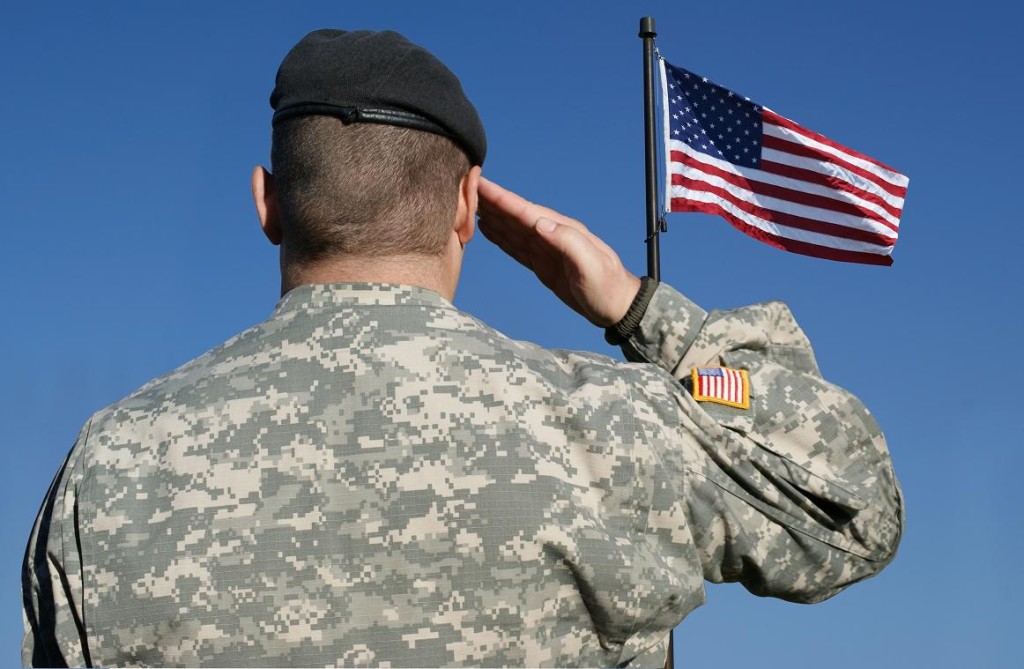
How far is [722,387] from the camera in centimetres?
373

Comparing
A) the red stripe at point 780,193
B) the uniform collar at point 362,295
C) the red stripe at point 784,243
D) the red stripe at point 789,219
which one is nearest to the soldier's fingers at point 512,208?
the uniform collar at point 362,295

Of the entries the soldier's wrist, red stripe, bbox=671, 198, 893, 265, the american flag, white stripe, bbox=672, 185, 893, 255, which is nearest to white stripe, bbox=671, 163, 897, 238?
the american flag

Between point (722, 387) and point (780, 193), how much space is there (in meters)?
8.12

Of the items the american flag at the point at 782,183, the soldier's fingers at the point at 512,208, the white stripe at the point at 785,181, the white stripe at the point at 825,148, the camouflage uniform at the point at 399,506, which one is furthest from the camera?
the white stripe at the point at 825,148

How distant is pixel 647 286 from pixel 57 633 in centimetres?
216

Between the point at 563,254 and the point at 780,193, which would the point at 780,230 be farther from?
the point at 563,254

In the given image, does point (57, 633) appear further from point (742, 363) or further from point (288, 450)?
point (742, 363)

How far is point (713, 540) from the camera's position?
355 centimetres

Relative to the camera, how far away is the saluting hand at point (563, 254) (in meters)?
4.10

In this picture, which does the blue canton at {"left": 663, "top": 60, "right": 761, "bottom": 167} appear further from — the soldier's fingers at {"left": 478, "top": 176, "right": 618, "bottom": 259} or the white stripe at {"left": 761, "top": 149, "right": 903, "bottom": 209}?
the soldier's fingers at {"left": 478, "top": 176, "right": 618, "bottom": 259}

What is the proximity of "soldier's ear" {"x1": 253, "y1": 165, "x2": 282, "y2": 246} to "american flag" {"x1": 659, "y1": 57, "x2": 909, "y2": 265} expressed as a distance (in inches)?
303

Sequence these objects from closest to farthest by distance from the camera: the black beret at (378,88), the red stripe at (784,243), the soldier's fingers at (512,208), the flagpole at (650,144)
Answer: the black beret at (378,88) → the soldier's fingers at (512,208) → the flagpole at (650,144) → the red stripe at (784,243)

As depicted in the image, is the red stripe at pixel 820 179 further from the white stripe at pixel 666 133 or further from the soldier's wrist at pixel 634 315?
the soldier's wrist at pixel 634 315

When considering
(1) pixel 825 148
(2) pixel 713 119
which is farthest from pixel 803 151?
(2) pixel 713 119
